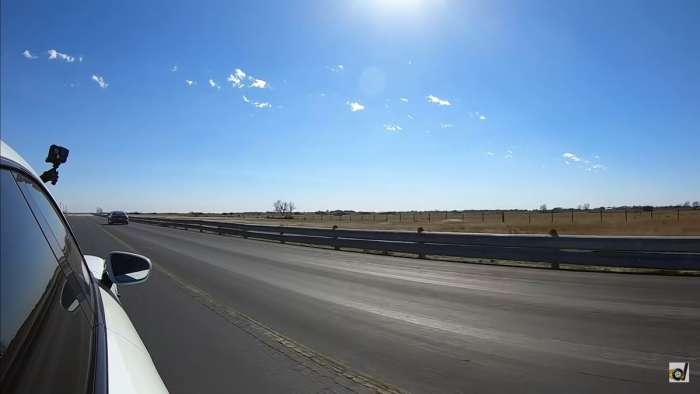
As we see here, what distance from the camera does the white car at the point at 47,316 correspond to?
134 cm

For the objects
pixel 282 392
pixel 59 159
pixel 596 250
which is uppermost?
pixel 59 159

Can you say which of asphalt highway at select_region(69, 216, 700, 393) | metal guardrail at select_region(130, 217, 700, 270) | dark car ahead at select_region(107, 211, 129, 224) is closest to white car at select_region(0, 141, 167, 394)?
asphalt highway at select_region(69, 216, 700, 393)

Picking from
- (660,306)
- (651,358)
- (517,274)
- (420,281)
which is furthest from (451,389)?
(517,274)

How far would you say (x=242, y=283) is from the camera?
10.8 metres

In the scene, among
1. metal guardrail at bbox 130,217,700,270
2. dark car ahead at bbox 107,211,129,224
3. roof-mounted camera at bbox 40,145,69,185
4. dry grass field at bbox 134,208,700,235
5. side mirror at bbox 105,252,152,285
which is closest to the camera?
side mirror at bbox 105,252,152,285

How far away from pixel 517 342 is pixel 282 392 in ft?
9.72

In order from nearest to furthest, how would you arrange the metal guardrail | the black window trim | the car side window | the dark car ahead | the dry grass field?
the black window trim, the car side window, the metal guardrail, the dry grass field, the dark car ahead

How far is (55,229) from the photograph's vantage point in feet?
7.49

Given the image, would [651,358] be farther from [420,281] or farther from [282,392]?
[420,281]

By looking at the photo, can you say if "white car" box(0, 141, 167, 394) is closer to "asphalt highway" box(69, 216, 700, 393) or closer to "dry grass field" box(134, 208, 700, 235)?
"asphalt highway" box(69, 216, 700, 393)

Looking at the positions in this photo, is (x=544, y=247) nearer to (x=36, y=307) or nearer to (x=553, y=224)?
(x=36, y=307)

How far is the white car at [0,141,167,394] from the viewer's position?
4.41ft

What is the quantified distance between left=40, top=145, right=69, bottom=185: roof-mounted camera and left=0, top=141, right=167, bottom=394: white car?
1807 mm

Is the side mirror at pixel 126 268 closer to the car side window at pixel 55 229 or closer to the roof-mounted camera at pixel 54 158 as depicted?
the car side window at pixel 55 229
